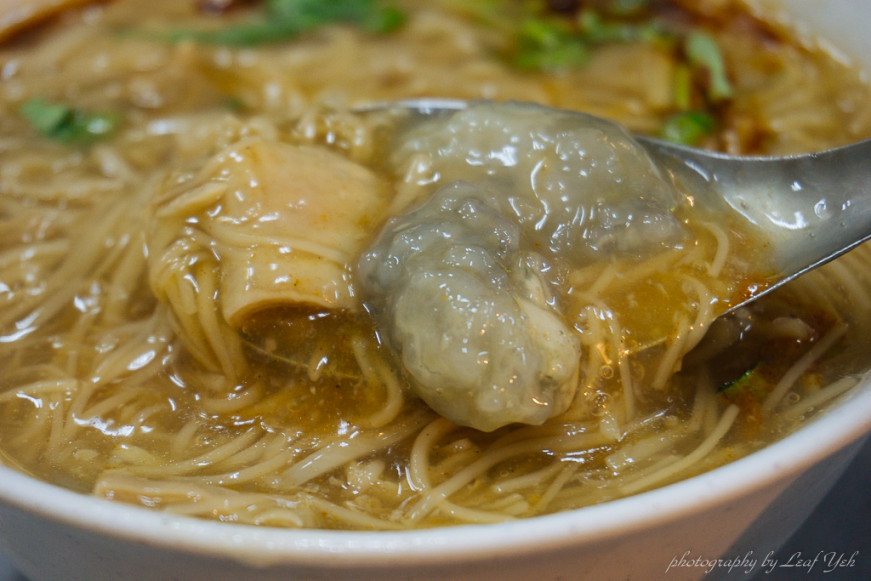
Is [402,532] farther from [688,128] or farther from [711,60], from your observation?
[711,60]

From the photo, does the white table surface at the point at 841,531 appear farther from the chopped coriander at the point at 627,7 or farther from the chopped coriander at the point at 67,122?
the chopped coriander at the point at 627,7

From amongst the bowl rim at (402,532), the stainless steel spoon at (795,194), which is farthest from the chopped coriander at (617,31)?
the bowl rim at (402,532)

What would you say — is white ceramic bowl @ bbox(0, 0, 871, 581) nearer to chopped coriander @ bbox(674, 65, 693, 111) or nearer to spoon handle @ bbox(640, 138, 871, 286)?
spoon handle @ bbox(640, 138, 871, 286)

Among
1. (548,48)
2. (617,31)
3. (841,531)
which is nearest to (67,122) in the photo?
(548,48)

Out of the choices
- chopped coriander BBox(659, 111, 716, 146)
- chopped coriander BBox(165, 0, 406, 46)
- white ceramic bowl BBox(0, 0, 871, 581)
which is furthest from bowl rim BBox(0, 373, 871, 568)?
chopped coriander BBox(165, 0, 406, 46)

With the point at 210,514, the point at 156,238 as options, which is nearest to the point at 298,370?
the point at 210,514

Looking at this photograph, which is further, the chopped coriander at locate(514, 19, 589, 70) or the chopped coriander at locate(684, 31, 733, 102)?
the chopped coriander at locate(514, 19, 589, 70)

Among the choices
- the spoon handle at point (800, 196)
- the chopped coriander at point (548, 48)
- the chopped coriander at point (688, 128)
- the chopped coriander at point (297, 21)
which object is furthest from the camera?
the chopped coriander at point (297, 21)

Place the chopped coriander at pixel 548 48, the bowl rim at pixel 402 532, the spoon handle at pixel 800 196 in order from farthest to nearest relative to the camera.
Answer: the chopped coriander at pixel 548 48
the spoon handle at pixel 800 196
the bowl rim at pixel 402 532
